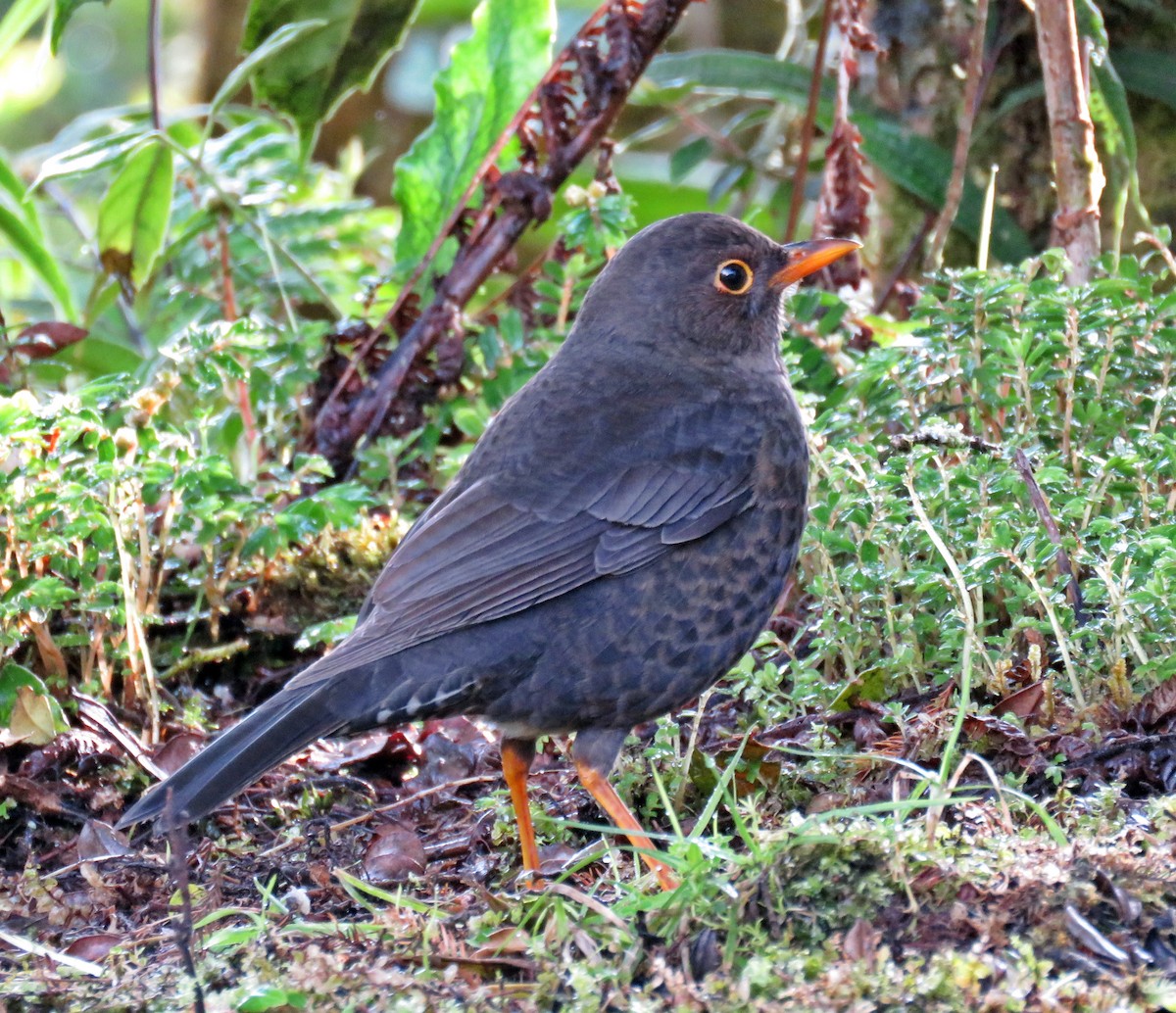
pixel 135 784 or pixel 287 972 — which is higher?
pixel 287 972

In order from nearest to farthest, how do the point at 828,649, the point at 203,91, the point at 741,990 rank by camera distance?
the point at 741,990
the point at 828,649
the point at 203,91

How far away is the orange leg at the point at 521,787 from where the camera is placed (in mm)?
3607

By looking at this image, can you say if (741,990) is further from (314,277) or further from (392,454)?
(314,277)

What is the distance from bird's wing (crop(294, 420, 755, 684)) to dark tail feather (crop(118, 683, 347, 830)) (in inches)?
7.6

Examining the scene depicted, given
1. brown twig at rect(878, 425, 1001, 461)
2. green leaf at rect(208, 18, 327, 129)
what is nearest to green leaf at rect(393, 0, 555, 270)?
green leaf at rect(208, 18, 327, 129)

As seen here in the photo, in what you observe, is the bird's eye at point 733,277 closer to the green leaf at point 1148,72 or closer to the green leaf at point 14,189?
the green leaf at point 1148,72

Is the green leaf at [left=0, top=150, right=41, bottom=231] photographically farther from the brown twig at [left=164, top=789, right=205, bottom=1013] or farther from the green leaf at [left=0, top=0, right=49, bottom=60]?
the brown twig at [left=164, top=789, right=205, bottom=1013]

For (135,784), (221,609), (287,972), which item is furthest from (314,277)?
(287,972)

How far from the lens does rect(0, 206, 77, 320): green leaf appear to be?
18.4 ft

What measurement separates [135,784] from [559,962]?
6.54 ft

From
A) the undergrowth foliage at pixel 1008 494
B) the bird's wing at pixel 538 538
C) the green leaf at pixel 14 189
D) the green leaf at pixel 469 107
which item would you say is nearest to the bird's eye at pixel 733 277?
the undergrowth foliage at pixel 1008 494

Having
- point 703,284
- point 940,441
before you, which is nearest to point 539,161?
Answer: point 703,284

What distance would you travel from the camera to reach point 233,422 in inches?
233

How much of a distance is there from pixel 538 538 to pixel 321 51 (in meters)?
3.04
